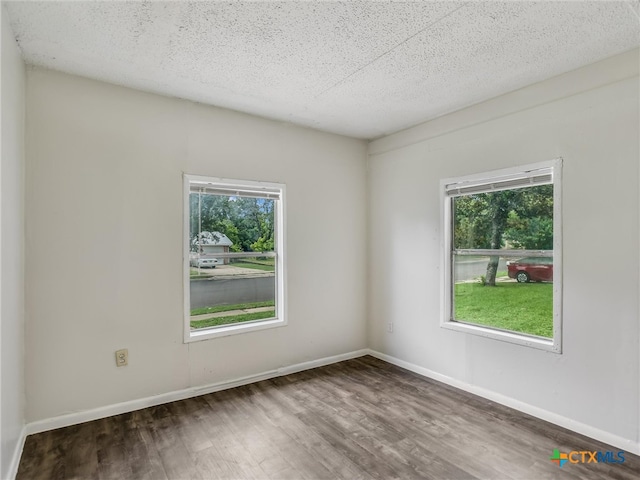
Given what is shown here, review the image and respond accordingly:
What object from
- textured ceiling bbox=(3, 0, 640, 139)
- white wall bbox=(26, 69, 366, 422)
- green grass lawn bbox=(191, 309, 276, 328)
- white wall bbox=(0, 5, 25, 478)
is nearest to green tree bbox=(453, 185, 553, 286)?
textured ceiling bbox=(3, 0, 640, 139)

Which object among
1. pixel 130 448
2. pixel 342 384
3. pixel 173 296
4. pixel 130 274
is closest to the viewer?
pixel 130 448

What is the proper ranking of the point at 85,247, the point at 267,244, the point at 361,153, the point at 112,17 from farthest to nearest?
the point at 361,153 → the point at 267,244 → the point at 85,247 → the point at 112,17

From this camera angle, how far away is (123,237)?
2.71 meters

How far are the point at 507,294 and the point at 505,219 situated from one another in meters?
0.64

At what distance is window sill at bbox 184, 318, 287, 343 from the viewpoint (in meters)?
3.04

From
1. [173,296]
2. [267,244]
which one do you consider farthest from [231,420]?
[267,244]

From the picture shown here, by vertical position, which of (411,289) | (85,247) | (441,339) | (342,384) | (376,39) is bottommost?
(342,384)

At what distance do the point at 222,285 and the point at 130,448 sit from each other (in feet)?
4.67

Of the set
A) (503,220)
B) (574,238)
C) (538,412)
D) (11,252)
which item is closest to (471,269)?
(503,220)

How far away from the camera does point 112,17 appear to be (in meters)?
1.89

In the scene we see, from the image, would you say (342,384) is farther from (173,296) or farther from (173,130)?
(173,130)

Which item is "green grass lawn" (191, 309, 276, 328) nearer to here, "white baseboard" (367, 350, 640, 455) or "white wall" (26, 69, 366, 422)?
"white wall" (26, 69, 366, 422)

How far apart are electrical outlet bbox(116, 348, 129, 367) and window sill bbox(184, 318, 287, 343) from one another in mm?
443

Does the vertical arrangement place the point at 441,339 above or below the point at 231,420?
above
